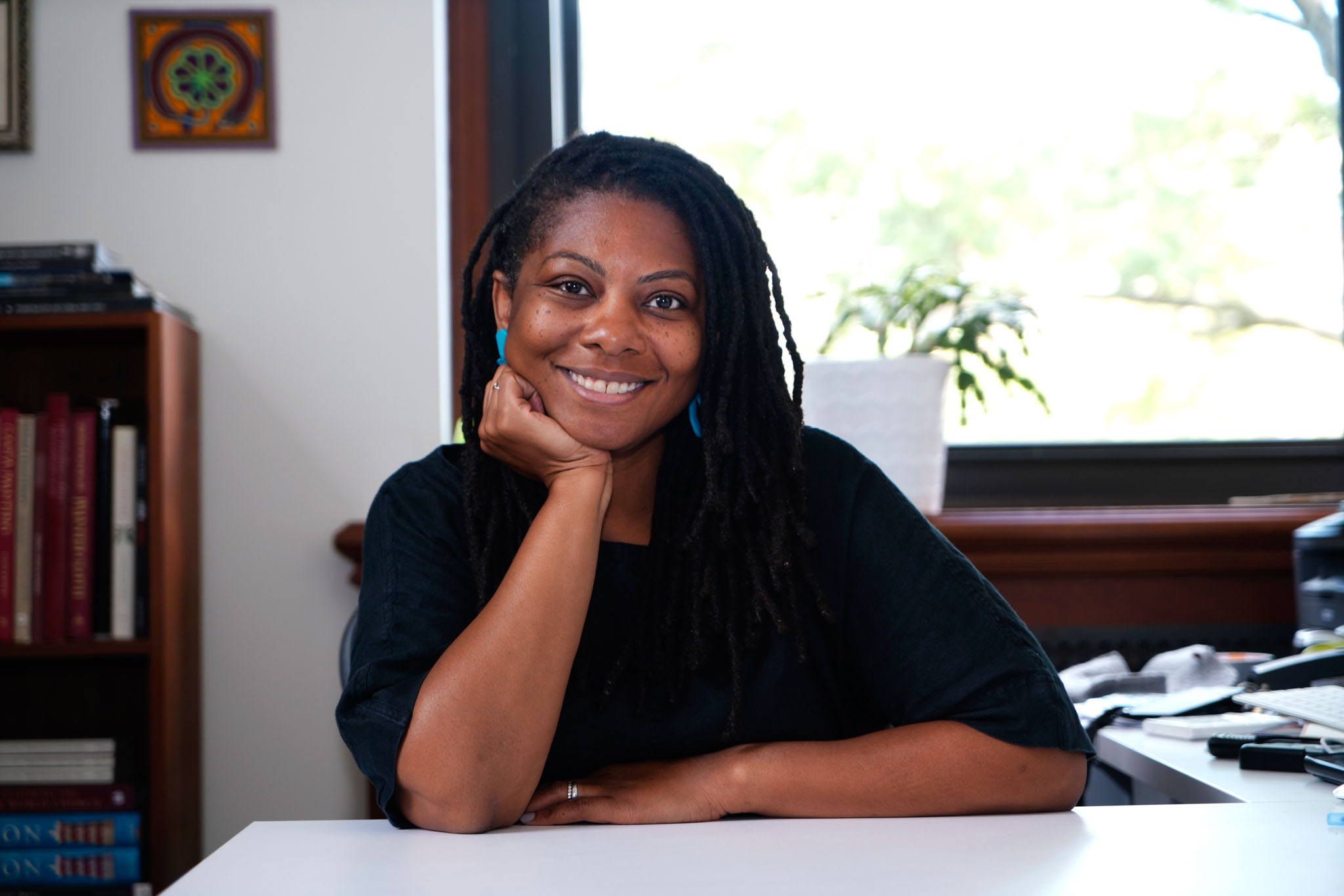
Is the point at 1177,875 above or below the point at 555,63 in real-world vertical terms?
below

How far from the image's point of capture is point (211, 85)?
6.20ft

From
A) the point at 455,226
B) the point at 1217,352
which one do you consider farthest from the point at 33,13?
the point at 1217,352

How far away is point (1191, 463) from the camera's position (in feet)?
6.86

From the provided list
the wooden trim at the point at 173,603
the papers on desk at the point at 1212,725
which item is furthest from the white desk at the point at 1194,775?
the wooden trim at the point at 173,603

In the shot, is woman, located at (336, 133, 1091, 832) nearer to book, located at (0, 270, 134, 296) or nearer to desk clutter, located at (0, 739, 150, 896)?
book, located at (0, 270, 134, 296)

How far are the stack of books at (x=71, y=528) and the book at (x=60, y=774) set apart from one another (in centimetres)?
20

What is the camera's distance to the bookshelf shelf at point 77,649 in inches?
65.2

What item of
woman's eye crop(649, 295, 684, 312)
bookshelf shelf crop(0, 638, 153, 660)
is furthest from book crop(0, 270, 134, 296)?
woman's eye crop(649, 295, 684, 312)

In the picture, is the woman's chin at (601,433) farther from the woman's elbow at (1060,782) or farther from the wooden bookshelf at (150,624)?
the wooden bookshelf at (150,624)

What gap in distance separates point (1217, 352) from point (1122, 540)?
516 millimetres

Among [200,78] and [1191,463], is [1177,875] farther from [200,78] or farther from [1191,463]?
[200,78]

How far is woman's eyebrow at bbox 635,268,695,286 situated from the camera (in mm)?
1048

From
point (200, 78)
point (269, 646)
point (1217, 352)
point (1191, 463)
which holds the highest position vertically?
point (200, 78)

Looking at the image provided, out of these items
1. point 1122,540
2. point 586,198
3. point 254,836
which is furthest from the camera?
point 1122,540
